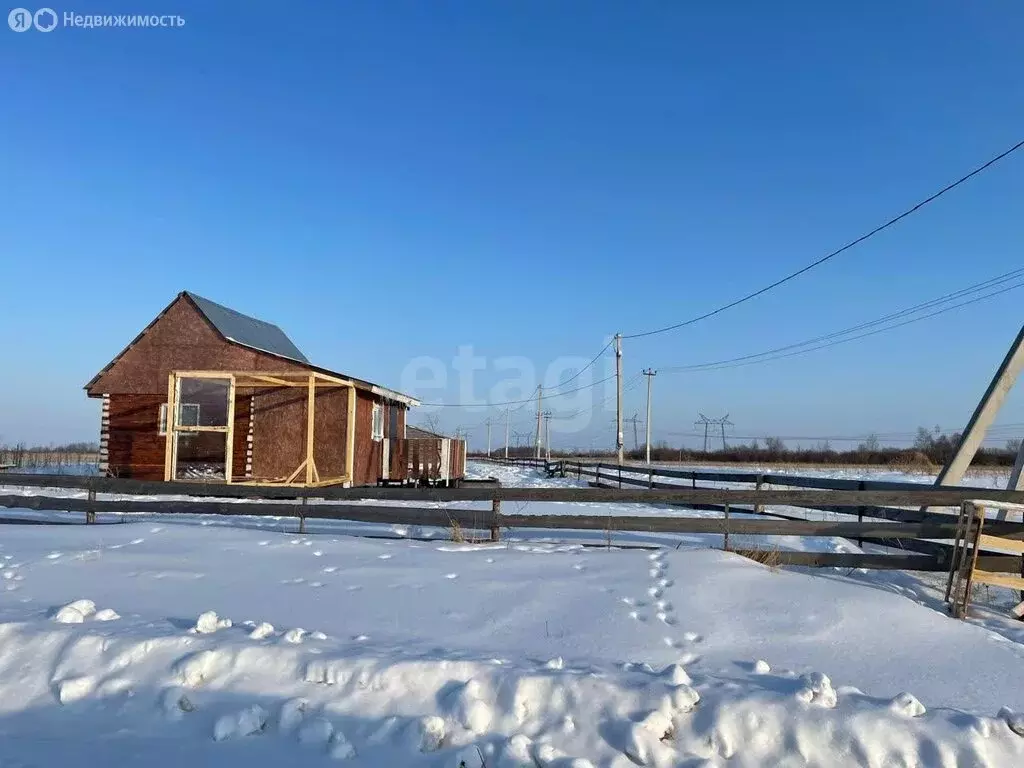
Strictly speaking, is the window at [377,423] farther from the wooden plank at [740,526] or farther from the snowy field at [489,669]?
the snowy field at [489,669]

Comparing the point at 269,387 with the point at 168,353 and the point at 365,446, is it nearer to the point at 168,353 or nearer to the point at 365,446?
the point at 365,446

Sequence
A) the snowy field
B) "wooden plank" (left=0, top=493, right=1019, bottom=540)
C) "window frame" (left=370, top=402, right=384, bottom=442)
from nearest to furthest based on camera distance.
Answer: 1. the snowy field
2. "wooden plank" (left=0, top=493, right=1019, bottom=540)
3. "window frame" (left=370, top=402, right=384, bottom=442)

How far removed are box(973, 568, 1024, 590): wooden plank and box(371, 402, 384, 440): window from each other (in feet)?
56.1

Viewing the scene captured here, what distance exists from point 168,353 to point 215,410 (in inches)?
92.0

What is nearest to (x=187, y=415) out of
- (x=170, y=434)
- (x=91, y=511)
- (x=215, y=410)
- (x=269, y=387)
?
(x=215, y=410)

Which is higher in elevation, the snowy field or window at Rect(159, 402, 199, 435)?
window at Rect(159, 402, 199, 435)

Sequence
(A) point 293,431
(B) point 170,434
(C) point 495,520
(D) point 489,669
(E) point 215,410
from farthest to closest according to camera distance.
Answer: (E) point 215,410
(A) point 293,431
(B) point 170,434
(C) point 495,520
(D) point 489,669

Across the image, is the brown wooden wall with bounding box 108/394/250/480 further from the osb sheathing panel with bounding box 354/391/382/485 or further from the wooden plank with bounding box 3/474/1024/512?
the wooden plank with bounding box 3/474/1024/512

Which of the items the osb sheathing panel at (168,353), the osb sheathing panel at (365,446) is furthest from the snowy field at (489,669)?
the osb sheathing panel at (168,353)

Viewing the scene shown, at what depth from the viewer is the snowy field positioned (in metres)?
3.88

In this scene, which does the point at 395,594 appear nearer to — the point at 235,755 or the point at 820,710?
the point at 235,755

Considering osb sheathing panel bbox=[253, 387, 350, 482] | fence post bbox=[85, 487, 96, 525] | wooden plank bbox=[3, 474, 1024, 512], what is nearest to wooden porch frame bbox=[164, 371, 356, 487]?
osb sheathing panel bbox=[253, 387, 350, 482]

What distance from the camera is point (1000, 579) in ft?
24.9

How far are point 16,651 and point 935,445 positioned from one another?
86.1 metres
